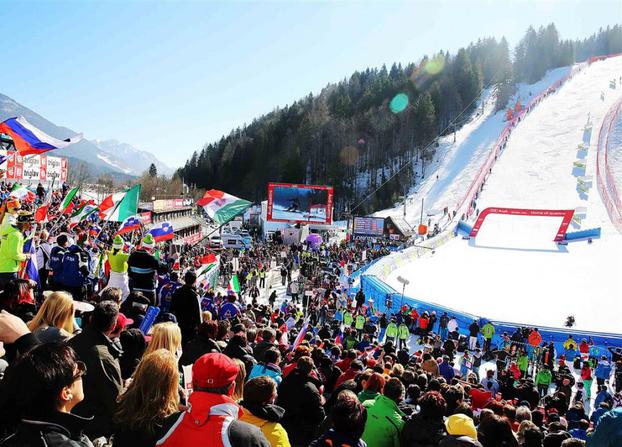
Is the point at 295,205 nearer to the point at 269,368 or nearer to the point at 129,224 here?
the point at 129,224

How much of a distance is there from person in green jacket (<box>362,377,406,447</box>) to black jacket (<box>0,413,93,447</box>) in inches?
91.9

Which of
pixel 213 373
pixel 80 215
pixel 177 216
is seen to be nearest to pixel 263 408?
pixel 213 373

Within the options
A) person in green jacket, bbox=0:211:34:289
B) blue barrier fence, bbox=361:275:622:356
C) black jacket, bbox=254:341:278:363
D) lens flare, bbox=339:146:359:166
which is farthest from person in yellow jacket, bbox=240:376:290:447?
lens flare, bbox=339:146:359:166

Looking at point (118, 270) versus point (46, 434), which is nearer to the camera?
point (46, 434)

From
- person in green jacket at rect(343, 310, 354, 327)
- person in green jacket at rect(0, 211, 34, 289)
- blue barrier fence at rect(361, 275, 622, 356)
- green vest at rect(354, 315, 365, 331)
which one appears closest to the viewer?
person in green jacket at rect(0, 211, 34, 289)

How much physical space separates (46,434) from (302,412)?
7.48 ft

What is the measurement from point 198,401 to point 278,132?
321 ft

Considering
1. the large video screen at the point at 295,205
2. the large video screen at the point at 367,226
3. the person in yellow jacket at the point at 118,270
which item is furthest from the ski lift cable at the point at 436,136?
the person in yellow jacket at the point at 118,270

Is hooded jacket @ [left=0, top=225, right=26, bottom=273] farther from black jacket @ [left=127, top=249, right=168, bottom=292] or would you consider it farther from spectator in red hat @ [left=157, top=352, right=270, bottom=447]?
spectator in red hat @ [left=157, top=352, right=270, bottom=447]

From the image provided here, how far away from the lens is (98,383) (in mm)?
3113

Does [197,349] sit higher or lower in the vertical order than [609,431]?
lower

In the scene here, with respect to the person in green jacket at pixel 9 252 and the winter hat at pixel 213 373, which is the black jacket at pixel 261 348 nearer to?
the winter hat at pixel 213 373

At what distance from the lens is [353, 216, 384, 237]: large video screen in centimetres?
4012

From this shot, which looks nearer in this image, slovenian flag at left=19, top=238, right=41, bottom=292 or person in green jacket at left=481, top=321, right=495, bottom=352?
slovenian flag at left=19, top=238, right=41, bottom=292
